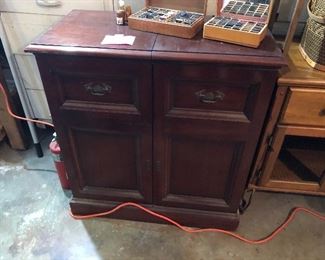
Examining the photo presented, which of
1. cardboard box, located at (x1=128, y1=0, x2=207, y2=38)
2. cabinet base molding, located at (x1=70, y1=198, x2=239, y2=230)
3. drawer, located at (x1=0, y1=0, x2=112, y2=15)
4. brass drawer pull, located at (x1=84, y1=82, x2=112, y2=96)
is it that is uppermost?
cardboard box, located at (x1=128, y1=0, x2=207, y2=38)

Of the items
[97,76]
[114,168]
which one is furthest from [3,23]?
[114,168]

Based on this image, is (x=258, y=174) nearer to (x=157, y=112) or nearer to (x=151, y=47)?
(x=157, y=112)

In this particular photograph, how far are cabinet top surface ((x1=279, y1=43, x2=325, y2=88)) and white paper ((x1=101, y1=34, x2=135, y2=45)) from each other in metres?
0.56

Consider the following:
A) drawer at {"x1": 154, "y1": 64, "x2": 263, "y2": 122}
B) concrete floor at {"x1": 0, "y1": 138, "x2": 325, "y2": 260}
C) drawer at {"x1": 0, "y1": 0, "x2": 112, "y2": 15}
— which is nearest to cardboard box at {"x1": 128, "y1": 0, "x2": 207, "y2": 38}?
drawer at {"x1": 154, "y1": 64, "x2": 263, "y2": 122}

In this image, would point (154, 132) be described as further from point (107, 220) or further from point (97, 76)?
point (107, 220)

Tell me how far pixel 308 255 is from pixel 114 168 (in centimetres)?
97

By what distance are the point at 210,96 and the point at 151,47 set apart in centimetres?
26

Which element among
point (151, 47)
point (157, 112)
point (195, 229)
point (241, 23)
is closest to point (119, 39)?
point (151, 47)

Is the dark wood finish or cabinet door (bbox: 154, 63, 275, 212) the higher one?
cabinet door (bbox: 154, 63, 275, 212)

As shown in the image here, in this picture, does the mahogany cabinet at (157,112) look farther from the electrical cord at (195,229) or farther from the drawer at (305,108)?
the drawer at (305,108)

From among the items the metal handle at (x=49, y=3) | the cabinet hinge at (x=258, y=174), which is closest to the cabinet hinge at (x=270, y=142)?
the cabinet hinge at (x=258, y=174)

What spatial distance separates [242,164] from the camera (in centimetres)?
115

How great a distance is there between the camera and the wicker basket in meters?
1.04

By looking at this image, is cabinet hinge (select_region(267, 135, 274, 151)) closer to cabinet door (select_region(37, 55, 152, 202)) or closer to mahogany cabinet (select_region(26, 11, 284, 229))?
mahogany cabinet (select_region(26, 11, 284, 229))
